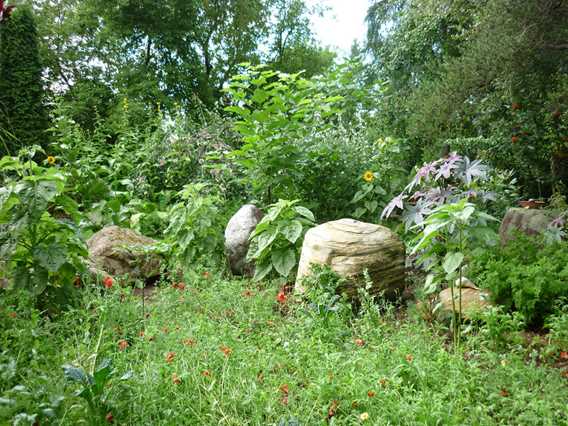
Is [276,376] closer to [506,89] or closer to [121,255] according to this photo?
[121,255]

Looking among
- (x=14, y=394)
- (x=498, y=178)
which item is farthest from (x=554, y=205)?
(x=14, y=394)

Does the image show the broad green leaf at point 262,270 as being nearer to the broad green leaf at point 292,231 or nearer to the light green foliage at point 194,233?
the broad green leaf at point 292,231

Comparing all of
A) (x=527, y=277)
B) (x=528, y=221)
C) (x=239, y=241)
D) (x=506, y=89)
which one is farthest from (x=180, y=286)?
(x=506, y=89)

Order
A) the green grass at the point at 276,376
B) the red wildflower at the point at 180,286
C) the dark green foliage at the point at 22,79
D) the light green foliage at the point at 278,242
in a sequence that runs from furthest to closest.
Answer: the dark green foliage at the point at 22,79
the light green foliage at the point at 278,242
the red wildflower at the point at 180,286
the green grass at the point at 276,376

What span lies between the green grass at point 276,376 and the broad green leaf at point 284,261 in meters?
0.94

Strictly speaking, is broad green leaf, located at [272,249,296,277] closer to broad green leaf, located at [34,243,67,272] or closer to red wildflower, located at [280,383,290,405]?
broad green leaf, located at [34,243,67,272]

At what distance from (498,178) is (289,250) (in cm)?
267

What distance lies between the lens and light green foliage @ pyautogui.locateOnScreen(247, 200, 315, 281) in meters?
4.20

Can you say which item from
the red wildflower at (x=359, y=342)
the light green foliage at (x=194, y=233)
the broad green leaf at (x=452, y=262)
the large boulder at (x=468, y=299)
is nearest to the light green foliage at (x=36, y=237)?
the light green foliage at (x=194, y=233)

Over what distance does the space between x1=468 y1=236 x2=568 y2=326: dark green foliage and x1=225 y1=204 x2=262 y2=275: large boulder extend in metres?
2.04

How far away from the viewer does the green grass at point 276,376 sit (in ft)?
7.03

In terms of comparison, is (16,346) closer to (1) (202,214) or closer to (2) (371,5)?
(1) (202,214)

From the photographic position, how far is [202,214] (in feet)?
16.0

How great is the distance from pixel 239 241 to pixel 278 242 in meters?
0.53
